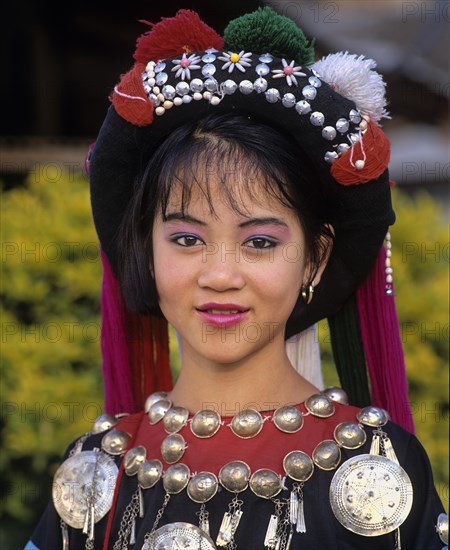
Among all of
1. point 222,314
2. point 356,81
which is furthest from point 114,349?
point 356,81

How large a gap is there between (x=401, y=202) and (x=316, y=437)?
179 centimetres

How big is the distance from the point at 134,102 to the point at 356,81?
1.47 ft

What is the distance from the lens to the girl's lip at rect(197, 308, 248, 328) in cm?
160

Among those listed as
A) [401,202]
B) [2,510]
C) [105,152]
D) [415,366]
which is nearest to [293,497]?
[105,152]

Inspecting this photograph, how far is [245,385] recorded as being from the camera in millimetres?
1740

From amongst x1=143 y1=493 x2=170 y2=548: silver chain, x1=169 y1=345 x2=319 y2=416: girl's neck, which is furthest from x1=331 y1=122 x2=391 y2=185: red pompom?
x1=143 y1=493 x2=170 y2=548: silver chain

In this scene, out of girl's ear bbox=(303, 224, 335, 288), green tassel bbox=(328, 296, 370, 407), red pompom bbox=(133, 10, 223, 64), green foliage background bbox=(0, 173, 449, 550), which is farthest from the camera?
green foliage background bbox=(0, 173, 449, 550)

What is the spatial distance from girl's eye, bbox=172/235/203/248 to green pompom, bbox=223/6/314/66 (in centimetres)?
40

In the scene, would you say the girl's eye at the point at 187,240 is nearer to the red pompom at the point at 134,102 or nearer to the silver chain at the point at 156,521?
the red pompom at the point at 134,102

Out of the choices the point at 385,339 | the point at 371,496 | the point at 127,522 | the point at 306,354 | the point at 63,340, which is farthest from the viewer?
the point at 63,340

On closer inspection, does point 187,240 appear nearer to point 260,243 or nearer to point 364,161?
point 260,243

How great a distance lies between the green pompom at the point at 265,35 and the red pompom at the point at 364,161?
24 cm

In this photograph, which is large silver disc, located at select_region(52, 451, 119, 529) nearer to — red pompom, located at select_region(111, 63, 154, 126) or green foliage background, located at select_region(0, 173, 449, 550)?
red pompom, located at select_region(111, 63, 154, 126)

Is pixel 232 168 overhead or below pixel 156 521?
overhead
